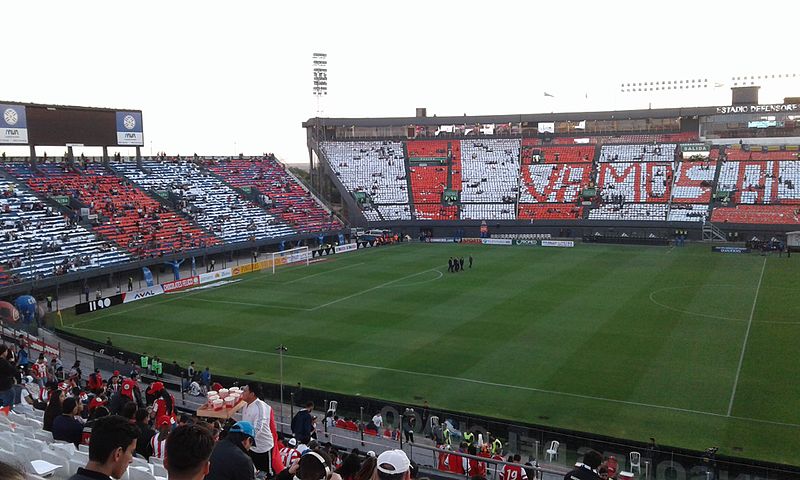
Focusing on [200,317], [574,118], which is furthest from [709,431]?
[574,118]

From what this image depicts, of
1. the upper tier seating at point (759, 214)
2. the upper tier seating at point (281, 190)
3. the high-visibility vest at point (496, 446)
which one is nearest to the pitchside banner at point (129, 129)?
the upper tier seating at point (281, 190)

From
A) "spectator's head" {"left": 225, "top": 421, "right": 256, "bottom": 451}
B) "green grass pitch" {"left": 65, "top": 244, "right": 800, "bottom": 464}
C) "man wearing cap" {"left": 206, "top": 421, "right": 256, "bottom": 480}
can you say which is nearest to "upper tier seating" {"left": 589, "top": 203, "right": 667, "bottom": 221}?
"green grass pitch" {"left": 65, "top": 244, "right": 800, "bottom": 464}

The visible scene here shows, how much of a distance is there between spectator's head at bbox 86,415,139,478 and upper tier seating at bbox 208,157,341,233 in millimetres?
61531

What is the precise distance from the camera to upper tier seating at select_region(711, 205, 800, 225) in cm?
6319

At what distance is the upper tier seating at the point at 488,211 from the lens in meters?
74.9

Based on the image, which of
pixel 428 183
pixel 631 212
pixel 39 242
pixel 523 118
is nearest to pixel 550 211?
pixel 631 212

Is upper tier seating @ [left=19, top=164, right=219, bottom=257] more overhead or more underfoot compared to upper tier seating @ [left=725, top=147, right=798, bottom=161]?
more underfoot

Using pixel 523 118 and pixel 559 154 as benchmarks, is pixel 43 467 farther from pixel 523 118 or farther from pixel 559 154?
pixel 523 118

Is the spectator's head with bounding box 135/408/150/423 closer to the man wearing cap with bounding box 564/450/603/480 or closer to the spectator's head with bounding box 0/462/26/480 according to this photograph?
the man wearing cap with bounding box 564/450/603/480

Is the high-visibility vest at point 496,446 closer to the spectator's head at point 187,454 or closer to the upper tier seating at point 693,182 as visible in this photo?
the spectator's head at point 187,454

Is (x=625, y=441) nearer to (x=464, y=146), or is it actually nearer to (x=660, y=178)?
(x=660, y=178)

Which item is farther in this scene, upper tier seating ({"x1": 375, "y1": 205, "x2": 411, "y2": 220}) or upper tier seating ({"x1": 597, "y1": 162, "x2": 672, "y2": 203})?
upper tier seating ({"x1": 375, "y1": 205, "x2": 411, "y2": 220})

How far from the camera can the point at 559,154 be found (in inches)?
3236

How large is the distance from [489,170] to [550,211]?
37.7 feet
